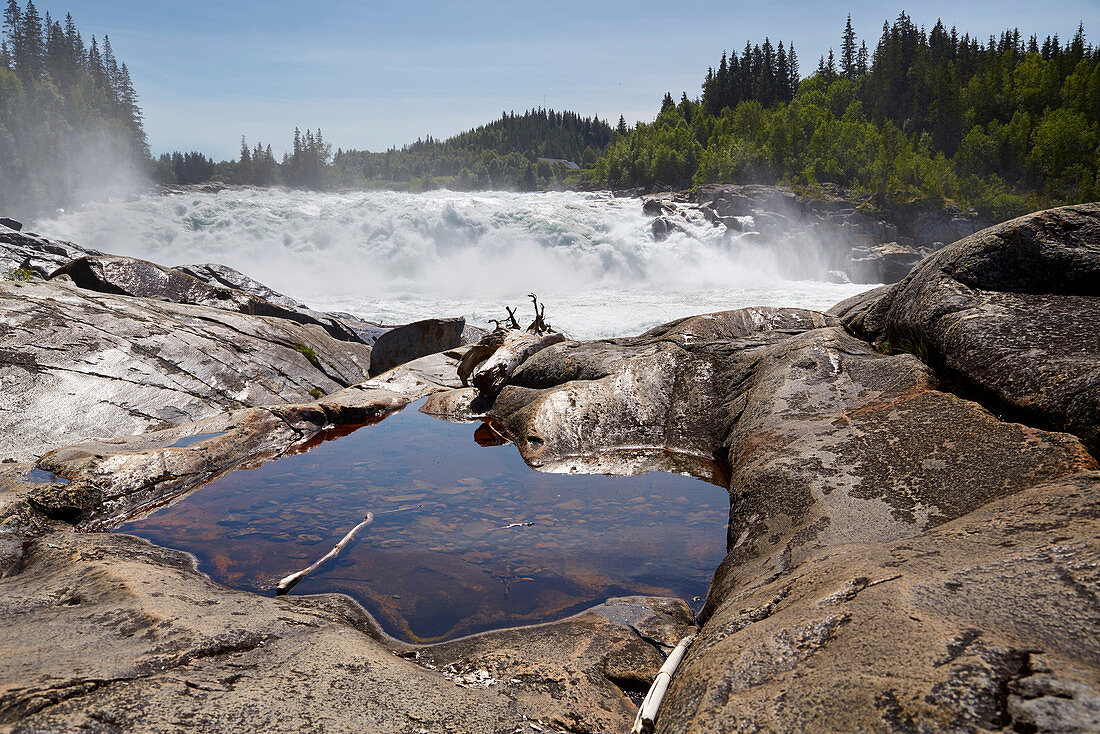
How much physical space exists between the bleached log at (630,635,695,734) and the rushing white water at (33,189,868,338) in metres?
26.7

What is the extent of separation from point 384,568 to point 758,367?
465cm

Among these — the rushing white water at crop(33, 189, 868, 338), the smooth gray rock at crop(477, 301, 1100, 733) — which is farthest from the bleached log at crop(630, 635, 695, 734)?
the rushing white water at crop(33, 189, 868, 338)

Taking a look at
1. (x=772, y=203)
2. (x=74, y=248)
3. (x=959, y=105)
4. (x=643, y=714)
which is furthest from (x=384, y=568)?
(x=959, y=105)

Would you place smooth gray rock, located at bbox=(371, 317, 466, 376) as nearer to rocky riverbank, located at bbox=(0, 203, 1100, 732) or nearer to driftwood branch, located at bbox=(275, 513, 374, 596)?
rocky riverbank, located at bbox=(0, 203, 1100, 732)

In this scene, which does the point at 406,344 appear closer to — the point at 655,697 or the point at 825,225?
the point at 655,697

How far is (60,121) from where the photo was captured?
65062mm

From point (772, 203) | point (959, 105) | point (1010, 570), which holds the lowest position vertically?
point (1010, 570)

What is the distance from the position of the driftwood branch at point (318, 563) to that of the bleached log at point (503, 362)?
413cm

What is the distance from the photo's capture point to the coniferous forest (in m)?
59.6

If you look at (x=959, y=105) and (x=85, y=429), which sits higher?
(x=959, y=105)

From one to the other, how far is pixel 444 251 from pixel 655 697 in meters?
37.6

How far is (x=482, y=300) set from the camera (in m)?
30.8

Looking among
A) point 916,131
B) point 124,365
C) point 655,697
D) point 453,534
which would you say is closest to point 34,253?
point 124,365

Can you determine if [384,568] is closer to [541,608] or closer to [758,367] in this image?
[541,608]
